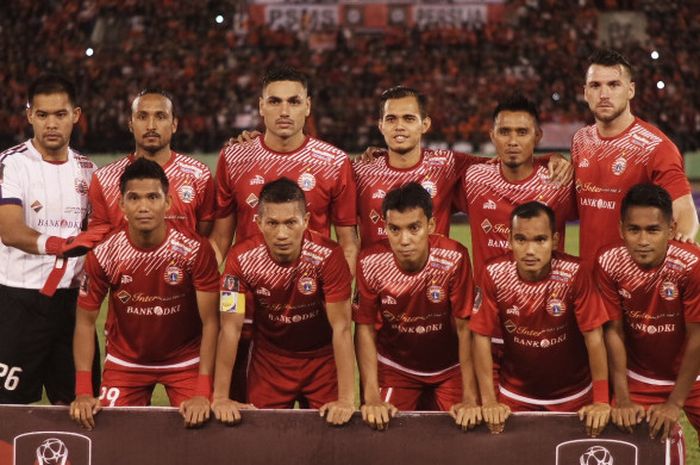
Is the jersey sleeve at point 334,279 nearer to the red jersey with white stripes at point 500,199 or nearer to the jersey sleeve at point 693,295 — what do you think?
the red jersey with white stripes at point 500,199

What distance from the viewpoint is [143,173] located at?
5.23m

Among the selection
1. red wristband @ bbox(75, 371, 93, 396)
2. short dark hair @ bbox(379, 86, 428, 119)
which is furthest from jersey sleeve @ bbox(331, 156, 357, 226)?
red wristband @ bbox(75, 371, 93, 396)

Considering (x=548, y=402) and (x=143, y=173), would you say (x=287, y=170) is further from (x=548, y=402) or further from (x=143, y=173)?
(x=548, y=402)

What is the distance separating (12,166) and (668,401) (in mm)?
3627

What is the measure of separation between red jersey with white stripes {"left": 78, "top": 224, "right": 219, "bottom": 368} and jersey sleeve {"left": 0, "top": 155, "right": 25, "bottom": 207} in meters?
0.68

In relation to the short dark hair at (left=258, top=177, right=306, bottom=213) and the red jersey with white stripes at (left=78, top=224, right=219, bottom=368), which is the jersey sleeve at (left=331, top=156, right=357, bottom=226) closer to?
the short dark hair at (left=258, top=177, right=306, bottom=213)

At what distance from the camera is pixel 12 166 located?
5738 mm

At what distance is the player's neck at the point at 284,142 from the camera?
5.83 meters

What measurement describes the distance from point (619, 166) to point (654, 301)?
96 centimetres

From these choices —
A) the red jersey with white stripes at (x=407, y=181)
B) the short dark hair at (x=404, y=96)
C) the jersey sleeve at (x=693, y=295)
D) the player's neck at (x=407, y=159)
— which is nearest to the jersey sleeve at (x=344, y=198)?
the red jersey with white stripes at (x=407, y=181)

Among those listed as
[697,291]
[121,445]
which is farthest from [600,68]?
[121,445]

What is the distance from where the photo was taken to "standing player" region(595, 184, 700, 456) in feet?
16.3

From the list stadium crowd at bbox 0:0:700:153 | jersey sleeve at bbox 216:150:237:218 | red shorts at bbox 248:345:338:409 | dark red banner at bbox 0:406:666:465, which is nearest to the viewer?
dark red banner at bbox 0:406:666:465

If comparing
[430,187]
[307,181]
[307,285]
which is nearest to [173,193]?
[307,181]
